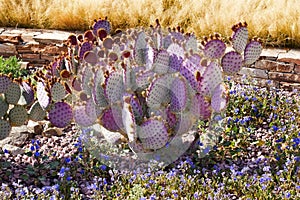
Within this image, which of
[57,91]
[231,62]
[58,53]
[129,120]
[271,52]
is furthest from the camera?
[58,53]

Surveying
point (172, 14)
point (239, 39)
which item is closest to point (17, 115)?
point (239, 39)

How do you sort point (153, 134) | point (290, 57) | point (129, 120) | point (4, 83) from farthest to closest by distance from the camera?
point (290, 57)
point (4, 83)
point (153, 134)
point (129, 120)

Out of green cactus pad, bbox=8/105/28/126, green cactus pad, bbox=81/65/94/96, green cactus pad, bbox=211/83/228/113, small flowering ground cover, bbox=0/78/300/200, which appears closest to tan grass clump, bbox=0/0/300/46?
small flowering ground cover, bbox=0/78/300/200

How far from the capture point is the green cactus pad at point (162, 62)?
3.75m

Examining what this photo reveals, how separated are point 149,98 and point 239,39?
3.34ft

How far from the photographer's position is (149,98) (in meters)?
3.61

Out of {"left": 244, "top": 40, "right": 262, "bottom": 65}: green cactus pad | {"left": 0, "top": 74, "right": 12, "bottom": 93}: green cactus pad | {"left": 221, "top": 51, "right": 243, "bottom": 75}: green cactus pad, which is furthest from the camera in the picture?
{"left": 244, "top": 40, "right": 262, "bottom": 65}: green cactus pad

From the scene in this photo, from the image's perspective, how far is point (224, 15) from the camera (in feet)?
19.4

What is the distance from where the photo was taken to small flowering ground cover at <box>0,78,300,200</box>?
3.43m

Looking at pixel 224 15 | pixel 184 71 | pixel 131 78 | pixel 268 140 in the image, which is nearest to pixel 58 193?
pixel 131 78

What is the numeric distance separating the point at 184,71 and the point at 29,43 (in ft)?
9.95

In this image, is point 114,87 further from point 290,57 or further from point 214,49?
point 290,57

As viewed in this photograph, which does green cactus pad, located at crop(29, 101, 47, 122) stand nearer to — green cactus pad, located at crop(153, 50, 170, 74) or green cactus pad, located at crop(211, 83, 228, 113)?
green cactus pad, located at crop(153, 50, 170, 74)

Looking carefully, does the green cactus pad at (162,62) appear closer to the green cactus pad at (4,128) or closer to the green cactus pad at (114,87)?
the green cactus pad at (114,87)
